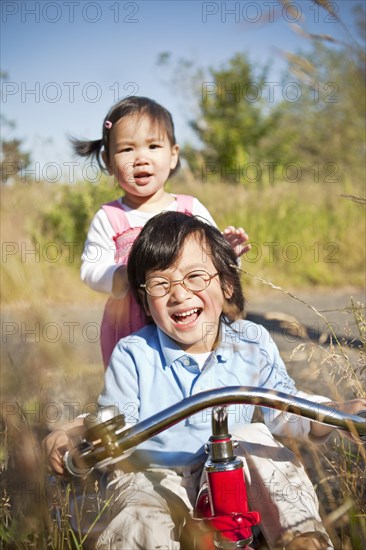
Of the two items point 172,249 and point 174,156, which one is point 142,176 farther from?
point 172,249

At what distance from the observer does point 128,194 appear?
2430 millimetres

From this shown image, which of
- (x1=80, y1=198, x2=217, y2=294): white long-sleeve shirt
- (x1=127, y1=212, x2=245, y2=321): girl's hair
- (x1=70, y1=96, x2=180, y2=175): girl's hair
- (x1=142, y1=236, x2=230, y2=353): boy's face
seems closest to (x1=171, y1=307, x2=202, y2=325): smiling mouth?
(x1=142, y1=236, x2=230, y2=353): boy's face

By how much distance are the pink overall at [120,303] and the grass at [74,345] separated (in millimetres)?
121

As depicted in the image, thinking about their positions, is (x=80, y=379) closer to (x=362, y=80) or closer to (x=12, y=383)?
(x=12, y=383)

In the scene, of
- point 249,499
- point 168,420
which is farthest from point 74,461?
point 249,499

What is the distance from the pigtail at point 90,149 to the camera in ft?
8.38

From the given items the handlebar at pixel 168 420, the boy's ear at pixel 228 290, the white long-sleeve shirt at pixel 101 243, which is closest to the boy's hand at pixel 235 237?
the white long-sleeve shirt at pixel 101 243

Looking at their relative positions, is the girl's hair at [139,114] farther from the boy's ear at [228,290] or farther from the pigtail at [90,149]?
the boy's ear at [228,290]

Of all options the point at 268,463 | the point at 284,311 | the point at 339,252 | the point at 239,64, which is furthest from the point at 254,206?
the point at 239,64

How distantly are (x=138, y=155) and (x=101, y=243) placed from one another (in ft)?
1.06

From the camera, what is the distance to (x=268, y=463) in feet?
5.30

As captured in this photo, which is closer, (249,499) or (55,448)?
(55,448)

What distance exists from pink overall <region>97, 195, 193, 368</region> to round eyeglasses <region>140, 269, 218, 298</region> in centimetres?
41

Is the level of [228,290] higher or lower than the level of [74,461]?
higher
